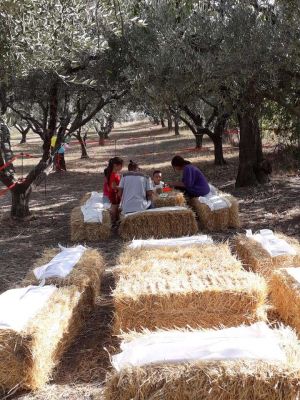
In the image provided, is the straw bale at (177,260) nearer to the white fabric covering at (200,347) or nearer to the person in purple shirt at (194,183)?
the white fabric covering at (200,347)

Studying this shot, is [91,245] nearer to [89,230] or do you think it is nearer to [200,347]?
[89,230]

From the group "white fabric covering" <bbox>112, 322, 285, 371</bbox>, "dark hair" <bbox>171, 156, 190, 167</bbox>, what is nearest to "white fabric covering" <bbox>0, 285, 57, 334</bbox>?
"white fabric covering" <bbox>112, 322, 285, 371</bbox>

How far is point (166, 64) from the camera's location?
28.7 ft

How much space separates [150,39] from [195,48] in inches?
48.1

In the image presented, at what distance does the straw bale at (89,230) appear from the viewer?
8.87m

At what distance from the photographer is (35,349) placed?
3689 mm

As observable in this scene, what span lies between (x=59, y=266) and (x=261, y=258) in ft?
6.66

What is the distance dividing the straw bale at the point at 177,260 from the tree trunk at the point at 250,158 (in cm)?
856

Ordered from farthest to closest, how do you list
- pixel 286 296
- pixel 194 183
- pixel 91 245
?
pixel 194 183
pixel 91 245
pixel 286 296

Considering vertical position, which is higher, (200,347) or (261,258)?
(200,347)

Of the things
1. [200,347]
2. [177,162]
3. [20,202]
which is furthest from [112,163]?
[200,347]

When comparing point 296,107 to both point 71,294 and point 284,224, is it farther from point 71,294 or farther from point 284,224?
point 71,294

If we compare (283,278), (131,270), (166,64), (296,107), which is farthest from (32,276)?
(296,107)

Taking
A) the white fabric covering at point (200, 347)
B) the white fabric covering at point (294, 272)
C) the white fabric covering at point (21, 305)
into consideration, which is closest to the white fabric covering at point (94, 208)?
the white fabric covering at point (21, 305)
